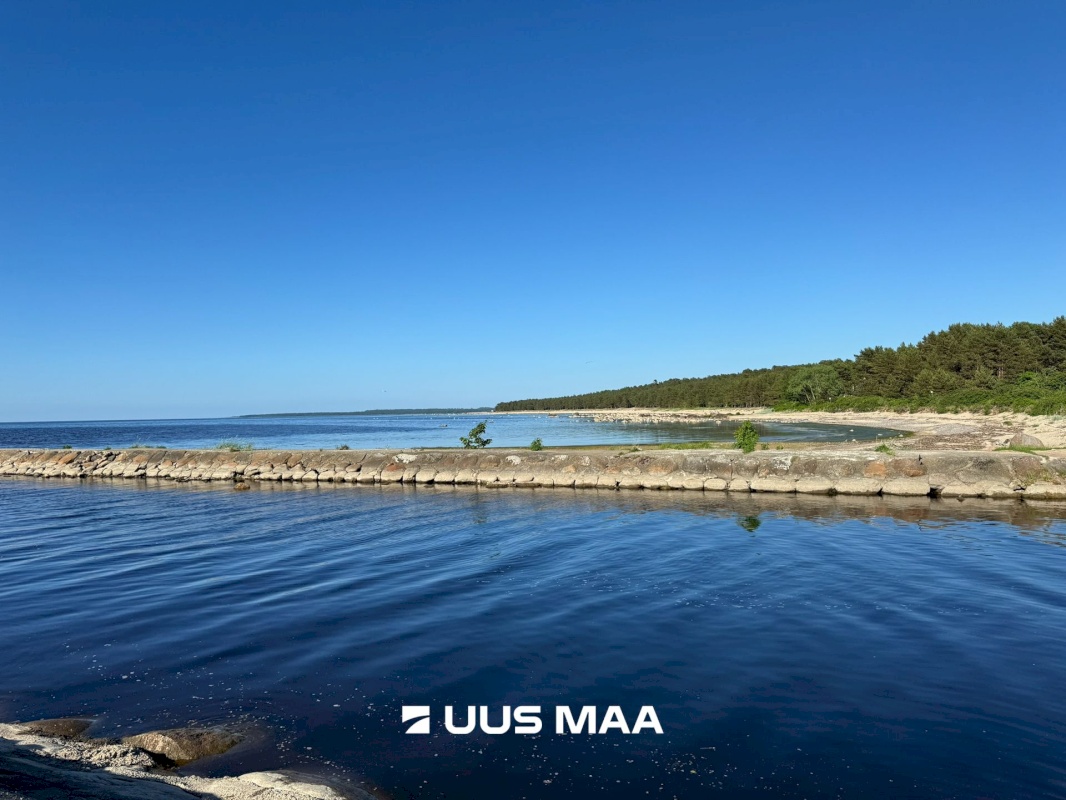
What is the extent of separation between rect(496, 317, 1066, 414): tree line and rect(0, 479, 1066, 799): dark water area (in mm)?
47017

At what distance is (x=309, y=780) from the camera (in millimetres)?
4723

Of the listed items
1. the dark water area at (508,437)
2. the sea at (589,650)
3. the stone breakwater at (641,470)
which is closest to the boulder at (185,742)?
the sea at (589,650)

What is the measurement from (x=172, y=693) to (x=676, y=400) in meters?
164

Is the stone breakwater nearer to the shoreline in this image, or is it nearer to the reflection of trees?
the reflection of trees

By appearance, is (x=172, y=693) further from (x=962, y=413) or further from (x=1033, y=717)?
(x=962, y=413)

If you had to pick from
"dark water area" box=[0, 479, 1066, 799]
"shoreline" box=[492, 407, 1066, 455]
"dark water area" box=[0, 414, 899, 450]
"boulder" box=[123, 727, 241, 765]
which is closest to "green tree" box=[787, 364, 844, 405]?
"shoreline" box=[492, 407, 1066, 455]

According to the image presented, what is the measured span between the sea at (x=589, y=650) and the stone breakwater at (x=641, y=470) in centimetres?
400

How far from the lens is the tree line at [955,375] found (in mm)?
61616

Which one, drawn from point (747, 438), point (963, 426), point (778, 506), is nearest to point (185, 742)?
point (778, 506)

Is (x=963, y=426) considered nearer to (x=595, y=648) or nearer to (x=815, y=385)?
(x=595, y=648)

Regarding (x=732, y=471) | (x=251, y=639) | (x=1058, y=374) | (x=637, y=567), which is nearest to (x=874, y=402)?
(x=1058, y=374)

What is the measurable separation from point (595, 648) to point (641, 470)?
50.6 ft

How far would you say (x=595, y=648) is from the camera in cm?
740

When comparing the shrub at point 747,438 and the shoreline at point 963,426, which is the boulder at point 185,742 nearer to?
the shrub at point 747,438
